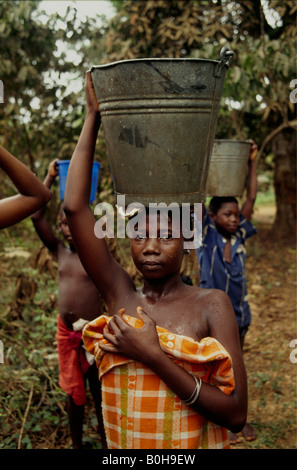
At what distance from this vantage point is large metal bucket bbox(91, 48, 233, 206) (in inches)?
50.7

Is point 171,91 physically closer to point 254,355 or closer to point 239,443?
point 239,443

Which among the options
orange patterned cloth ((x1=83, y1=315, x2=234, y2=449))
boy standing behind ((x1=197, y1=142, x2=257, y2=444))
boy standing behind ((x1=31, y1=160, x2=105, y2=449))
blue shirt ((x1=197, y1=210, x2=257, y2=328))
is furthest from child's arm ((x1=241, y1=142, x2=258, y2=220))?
orange patterned cloth ((x1=83, y1=315, x2=234, y2=449))

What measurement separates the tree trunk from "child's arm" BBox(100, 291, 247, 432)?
599cm

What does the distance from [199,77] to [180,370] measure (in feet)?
2.69

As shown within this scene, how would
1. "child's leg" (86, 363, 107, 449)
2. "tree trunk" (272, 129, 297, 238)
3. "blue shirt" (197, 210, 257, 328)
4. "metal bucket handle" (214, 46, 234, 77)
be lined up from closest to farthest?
"metal bucket handle" (214, 46, 234, 77), "child's leg" (86, 363, 107, 449), "blue shirt" (197, 210, 257, 328), "tree trunk" (272, 129, 297, 238)

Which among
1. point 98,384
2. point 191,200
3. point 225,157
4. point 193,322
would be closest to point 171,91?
point 191,200

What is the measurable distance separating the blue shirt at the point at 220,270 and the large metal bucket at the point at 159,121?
136 cm

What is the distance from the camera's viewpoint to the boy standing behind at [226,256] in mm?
2768

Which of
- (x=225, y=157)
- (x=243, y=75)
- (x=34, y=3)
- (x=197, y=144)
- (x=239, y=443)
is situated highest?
(x=34, y=3)

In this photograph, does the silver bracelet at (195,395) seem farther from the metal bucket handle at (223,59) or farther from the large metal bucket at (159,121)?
the metal bucket handle at (223,59)

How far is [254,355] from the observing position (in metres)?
3.96

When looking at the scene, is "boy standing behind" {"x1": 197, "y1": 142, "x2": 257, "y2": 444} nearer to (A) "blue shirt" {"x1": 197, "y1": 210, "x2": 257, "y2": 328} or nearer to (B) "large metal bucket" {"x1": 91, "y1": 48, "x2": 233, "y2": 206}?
(A) "blue shirt" {"x1": 197, "y1": 210, "x2": 257, "y2": 328}

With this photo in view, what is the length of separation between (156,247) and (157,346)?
0.29 meters

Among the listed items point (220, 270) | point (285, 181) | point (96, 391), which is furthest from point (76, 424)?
point (285, 181)
